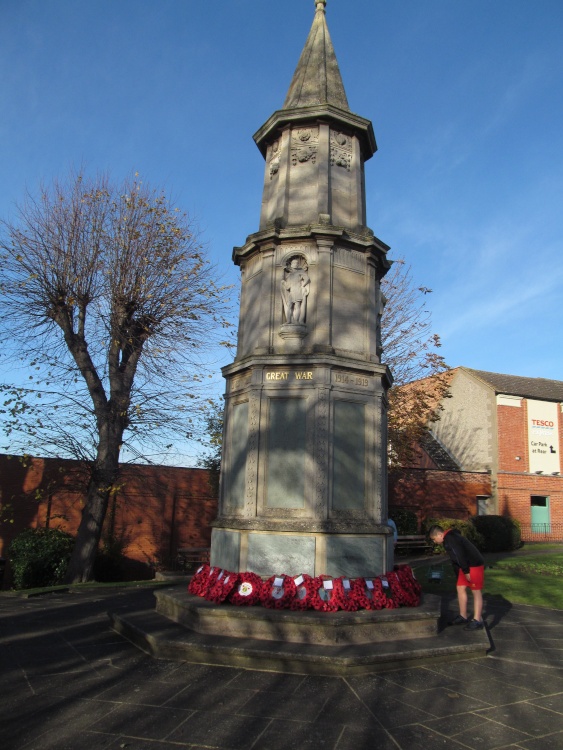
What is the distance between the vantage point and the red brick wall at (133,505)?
1861cm

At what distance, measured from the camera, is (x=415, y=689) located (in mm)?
5035

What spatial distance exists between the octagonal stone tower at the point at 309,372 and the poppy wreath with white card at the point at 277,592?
267mm

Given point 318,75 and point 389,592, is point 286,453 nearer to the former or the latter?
point 389,592

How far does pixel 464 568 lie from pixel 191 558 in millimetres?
14221

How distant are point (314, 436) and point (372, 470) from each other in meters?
1.01

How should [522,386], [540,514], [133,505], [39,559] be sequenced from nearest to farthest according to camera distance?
[39,559] < [133,505] < [540,514] < [522,386]

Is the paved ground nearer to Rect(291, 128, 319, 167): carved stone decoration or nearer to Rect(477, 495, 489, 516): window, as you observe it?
Rect(291, 128, 319, 167): carved stone decoration

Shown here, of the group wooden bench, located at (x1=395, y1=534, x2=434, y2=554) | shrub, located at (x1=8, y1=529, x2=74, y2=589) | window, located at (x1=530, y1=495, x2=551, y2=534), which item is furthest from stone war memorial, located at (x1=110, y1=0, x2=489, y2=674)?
window, located at (x1=530, y1=495, x2=551, y2=534)

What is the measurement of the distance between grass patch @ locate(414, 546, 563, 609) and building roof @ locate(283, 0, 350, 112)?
8.07 metres

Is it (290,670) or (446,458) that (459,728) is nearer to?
(290,670)

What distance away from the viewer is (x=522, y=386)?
32844mm

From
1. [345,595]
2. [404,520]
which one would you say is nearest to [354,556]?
[345,595]

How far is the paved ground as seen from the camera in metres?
3.96

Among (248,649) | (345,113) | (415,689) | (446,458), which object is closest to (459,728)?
(415,689)
